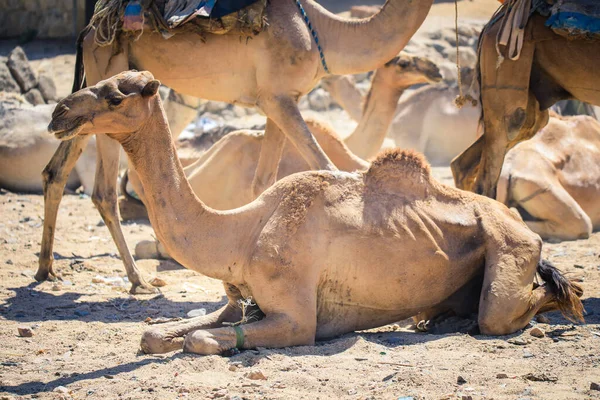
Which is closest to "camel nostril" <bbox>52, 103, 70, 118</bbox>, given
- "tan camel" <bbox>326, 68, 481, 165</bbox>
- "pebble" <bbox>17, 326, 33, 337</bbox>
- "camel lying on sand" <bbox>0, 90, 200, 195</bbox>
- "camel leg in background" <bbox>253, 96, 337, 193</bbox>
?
"pebble" <bbox>17, 326, 33, 337</bbox>

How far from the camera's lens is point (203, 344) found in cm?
439

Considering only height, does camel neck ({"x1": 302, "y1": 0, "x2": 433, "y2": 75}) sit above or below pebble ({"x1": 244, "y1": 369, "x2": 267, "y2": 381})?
above

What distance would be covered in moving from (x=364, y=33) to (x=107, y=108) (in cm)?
323

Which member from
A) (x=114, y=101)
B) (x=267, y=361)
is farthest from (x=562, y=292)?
(x=114, y=101)

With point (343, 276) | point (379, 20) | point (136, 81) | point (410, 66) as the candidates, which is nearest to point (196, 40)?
point (379, 20)

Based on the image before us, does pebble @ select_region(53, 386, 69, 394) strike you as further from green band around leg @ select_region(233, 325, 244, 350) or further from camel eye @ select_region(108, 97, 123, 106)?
camel eye @ select_region(108, 97, 123, 106)

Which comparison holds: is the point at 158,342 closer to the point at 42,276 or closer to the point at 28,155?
the point at 42,276

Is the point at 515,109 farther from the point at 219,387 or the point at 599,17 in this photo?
the point at 219,387

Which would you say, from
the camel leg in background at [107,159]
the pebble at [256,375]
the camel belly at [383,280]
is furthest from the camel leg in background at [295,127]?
the pebble at [256,375]

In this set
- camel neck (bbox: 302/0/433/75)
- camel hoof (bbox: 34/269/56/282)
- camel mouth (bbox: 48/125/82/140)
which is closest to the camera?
camel mouth (bbox: 48/125/82/140)

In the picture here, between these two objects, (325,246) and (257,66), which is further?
(257,66)

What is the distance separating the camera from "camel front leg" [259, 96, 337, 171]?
6.50m

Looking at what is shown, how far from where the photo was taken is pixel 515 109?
6.73 meters

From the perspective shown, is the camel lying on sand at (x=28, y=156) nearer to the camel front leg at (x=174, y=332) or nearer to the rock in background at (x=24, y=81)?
the rock in background at (x=24, y=81)
